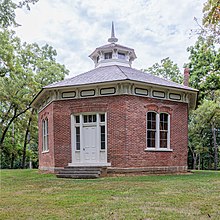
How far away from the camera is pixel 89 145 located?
13.9 meters

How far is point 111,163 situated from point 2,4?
918cm

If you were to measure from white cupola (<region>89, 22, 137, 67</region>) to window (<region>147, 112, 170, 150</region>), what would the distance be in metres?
5.02

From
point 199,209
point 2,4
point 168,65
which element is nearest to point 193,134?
point 168,65

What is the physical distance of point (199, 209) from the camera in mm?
5648

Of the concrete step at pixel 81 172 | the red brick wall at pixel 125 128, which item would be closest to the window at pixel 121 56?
the red brick wall at pixel 125 128

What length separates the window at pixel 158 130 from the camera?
1396 centimetres

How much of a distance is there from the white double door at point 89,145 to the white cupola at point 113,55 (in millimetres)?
5479

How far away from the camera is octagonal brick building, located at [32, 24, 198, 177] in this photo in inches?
521

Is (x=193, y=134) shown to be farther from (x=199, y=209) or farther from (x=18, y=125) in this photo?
(x=199, y=209)

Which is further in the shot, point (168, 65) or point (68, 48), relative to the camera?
point (168, 65)

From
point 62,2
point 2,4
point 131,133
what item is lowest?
point 131,133

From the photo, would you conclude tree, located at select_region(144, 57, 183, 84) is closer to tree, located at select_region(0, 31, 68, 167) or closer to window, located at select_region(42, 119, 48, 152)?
tree, located at select_region(0, 31, 68, 167)

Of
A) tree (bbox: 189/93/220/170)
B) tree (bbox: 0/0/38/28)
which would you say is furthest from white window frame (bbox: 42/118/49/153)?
tree (bbox: 189/93/220/170)

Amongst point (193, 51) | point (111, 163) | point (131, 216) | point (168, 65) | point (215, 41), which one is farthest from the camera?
point (168, 65)
